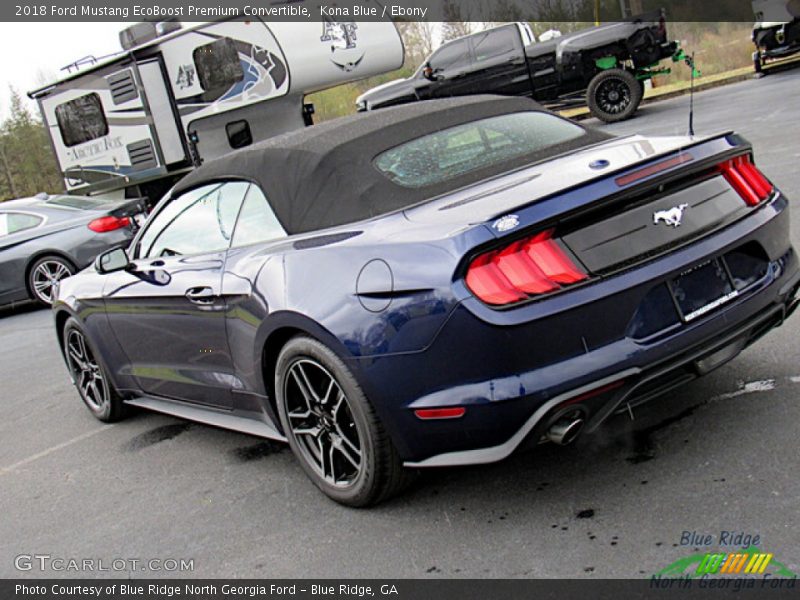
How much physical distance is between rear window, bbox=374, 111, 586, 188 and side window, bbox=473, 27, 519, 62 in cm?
1380

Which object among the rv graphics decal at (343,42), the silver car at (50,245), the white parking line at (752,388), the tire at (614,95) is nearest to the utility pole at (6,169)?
the rv graphics decal at (343,42)

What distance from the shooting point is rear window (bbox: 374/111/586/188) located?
12.7 ft

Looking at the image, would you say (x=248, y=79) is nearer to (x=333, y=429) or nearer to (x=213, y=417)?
(x=213, y=417)

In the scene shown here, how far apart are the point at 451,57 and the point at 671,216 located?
51.4 feet

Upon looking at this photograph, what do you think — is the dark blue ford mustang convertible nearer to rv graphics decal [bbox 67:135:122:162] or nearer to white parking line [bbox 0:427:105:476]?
white parking line [bbox 0:427:105:476]

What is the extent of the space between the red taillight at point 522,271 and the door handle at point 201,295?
5.03 feet

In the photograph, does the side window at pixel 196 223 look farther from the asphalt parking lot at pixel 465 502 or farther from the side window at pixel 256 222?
the asphalt parking lot at pixel 465 502

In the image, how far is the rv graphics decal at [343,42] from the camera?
15.5 m

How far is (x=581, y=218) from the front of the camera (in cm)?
313

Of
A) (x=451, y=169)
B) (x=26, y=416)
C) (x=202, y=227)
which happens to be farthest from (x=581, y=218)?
(x=26, y=416)

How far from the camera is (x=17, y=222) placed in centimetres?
1166

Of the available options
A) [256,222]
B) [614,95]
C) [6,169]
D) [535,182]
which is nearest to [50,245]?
[256,222]

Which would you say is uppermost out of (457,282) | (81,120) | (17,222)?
(81,120)

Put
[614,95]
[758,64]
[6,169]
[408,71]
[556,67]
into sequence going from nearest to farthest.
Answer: [614,95], [556,67], [758,64], [408,71], [6,169]
